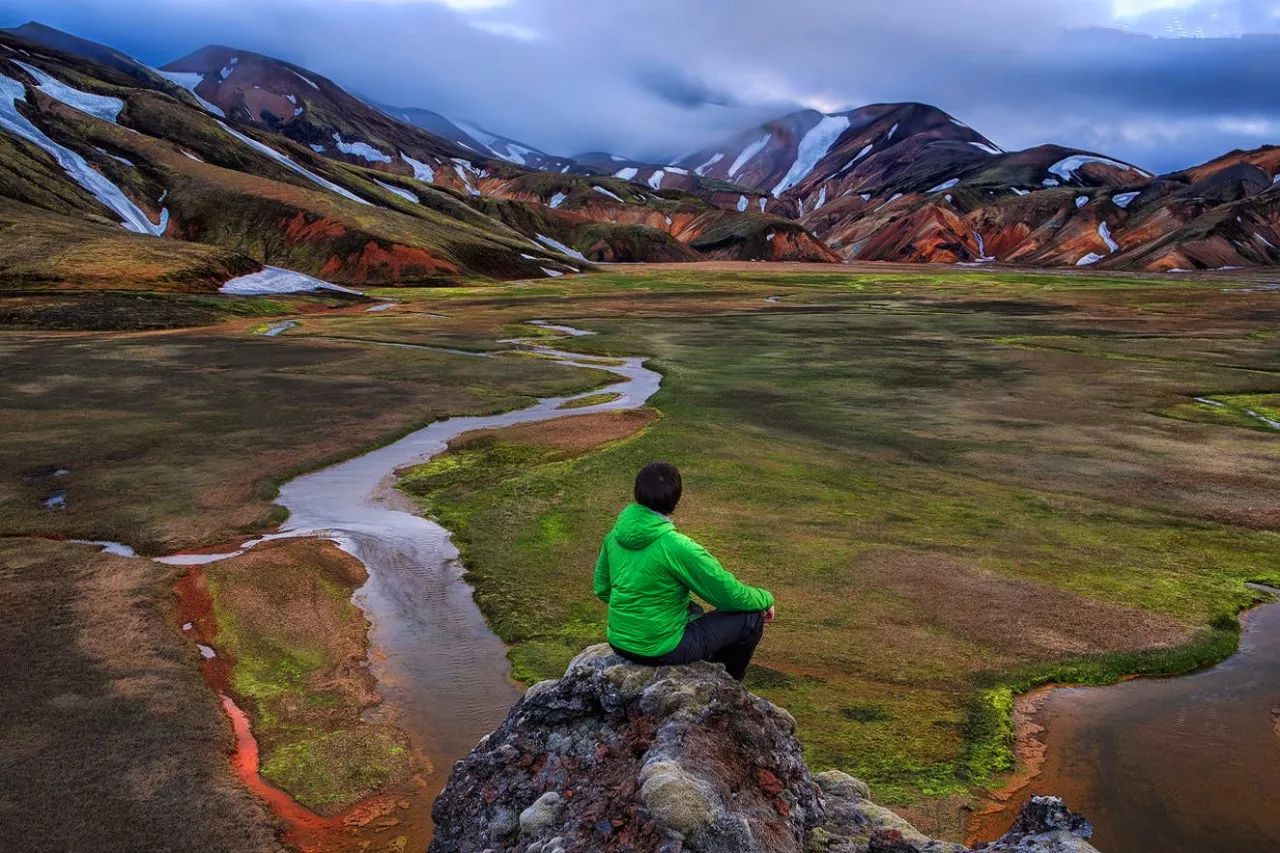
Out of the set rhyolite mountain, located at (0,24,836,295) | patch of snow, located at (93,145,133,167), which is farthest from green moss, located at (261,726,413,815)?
patch of snow, located at (93,145,133,167)

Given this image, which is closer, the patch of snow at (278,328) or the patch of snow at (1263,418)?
the patch of snow at (1263,418)

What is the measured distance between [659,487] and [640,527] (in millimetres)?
427

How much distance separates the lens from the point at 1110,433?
112ft

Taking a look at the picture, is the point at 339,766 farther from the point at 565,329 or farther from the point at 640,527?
the point at 565,329

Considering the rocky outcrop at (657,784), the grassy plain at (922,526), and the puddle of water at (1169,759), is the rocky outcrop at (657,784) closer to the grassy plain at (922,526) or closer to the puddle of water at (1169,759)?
the puddle of water at (1169,759)

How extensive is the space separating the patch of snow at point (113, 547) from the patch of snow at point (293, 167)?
6268 inches

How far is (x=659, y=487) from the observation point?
27.9 ft

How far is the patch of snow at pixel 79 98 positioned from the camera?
174500mm

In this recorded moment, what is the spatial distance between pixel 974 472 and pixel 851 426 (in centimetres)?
727

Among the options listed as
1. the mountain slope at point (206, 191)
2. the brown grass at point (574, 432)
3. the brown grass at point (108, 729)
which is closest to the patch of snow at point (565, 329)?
the brown grass at point (574, 432)

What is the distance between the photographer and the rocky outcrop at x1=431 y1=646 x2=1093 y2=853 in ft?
24.4

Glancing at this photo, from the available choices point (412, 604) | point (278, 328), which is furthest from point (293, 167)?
point (412, 604)

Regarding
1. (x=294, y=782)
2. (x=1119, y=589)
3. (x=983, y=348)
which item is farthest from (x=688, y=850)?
(x=983, y=348)

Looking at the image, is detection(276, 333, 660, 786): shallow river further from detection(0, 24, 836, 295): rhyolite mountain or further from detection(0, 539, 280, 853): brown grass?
detection(0, 24, 836, 295): rhyolite mountain
